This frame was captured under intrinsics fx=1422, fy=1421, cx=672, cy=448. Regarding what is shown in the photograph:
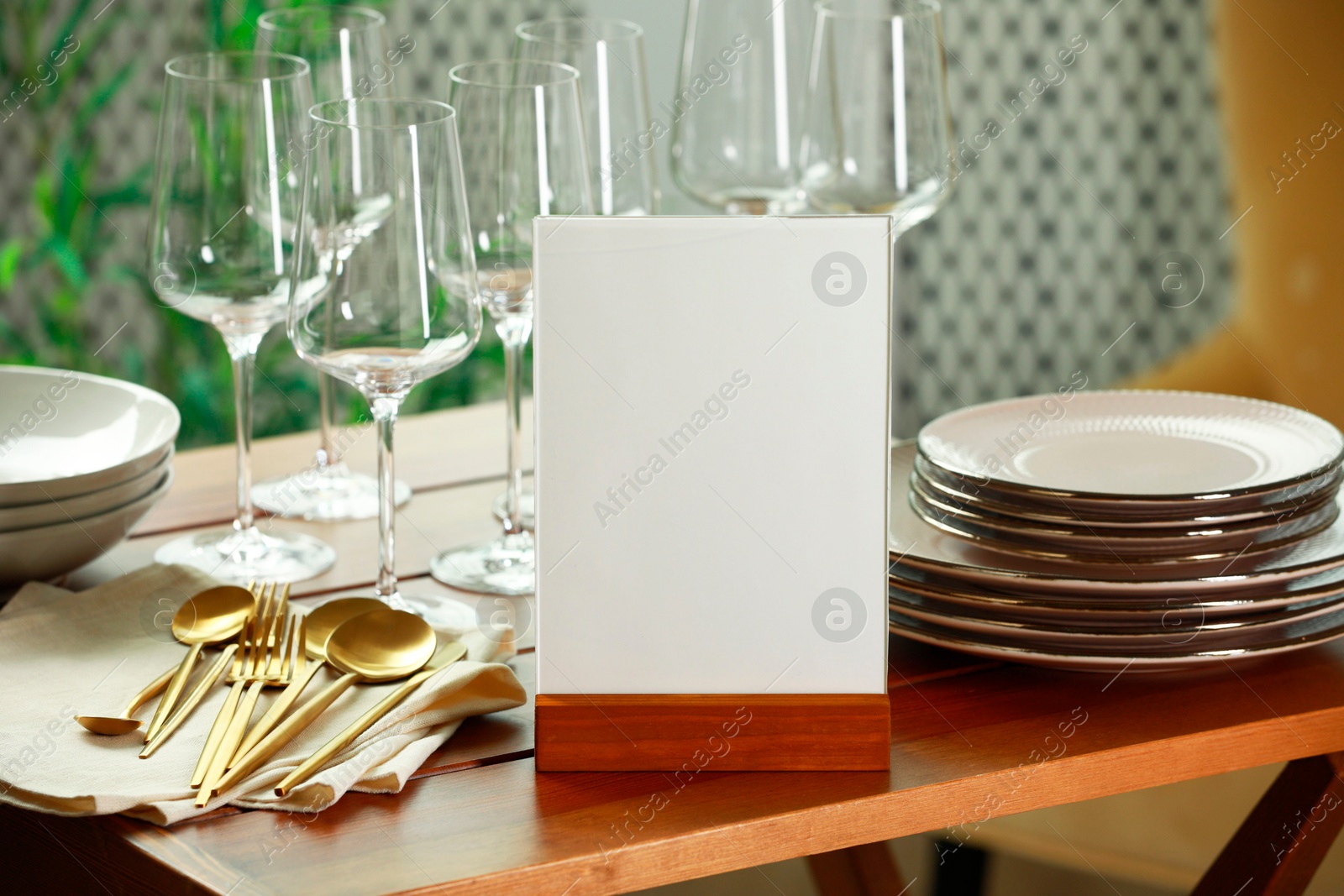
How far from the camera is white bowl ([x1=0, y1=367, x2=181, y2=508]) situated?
0.98 metres

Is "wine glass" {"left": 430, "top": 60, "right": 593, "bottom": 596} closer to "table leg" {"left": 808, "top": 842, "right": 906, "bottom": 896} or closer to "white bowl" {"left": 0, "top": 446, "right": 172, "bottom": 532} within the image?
"white bowl" {"left": 0, "top": 446, "right": 172, "bottom": 532}

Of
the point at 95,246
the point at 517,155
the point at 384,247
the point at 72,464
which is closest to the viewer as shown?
the point at 384,247

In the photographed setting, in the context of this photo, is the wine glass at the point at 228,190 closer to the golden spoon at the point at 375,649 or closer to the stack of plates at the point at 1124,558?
the golden spoon at the point at 375,649

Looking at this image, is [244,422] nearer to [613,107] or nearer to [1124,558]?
[613,107]

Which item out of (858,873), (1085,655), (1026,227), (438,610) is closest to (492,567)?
(438,610)

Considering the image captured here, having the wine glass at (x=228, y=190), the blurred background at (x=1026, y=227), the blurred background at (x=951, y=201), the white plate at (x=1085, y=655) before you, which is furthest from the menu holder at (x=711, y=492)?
the blurred background at (x=951, y=201)

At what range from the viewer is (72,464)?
3.22 ft

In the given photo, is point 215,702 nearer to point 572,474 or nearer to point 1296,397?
point 572,474

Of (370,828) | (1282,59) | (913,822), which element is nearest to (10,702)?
(370,828)

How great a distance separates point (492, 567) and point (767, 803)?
1.17 ft

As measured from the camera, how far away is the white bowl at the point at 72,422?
3.20 ft

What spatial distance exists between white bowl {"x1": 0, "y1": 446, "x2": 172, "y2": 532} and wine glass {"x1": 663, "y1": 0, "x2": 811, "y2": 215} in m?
0.50

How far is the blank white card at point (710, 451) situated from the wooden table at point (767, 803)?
0.05 m

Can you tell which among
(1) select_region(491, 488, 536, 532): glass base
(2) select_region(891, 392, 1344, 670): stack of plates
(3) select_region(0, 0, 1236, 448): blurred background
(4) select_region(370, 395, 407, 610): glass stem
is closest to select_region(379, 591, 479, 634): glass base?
(4) select_region(370, 395, 407, 610): glass stem
